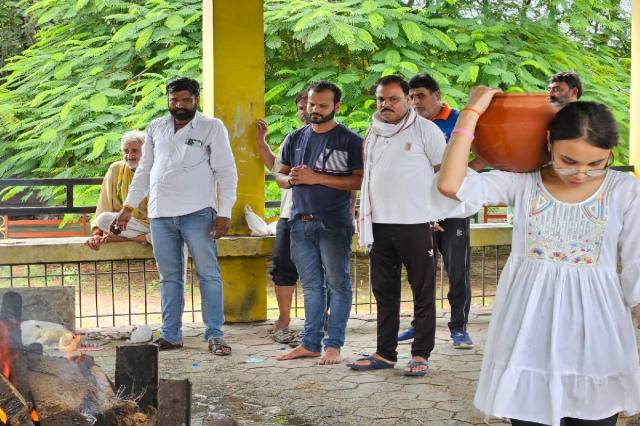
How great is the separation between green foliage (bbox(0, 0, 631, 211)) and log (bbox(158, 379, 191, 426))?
19.3 feet

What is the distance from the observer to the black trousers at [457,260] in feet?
21.7

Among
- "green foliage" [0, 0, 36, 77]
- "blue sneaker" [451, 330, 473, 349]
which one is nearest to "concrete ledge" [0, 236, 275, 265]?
"blue sneaker" [451, 330, 473, 349]

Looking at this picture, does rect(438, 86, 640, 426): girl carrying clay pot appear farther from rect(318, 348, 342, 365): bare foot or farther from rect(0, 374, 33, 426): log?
rect(318, 348, 342, 365): bare foot

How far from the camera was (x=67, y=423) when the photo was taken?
142 inches

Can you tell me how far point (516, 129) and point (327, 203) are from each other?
128 inches

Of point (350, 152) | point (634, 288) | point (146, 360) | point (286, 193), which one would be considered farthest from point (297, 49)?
point (634, 288)

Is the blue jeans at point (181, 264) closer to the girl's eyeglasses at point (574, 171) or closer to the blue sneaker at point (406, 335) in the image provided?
the blue sneaker at point (406, 335)

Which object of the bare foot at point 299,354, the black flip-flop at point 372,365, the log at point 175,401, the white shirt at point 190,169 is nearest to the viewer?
the log at point 175,401

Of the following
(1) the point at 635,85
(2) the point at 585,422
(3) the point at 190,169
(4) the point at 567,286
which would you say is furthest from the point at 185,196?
(1) the point at 635,85

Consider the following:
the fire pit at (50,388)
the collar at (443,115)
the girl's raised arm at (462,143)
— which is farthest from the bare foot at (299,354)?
the girl's raised arm at (462,143)

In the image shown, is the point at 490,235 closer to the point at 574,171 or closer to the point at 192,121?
the point at 192,121

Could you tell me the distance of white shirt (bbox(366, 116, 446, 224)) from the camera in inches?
227

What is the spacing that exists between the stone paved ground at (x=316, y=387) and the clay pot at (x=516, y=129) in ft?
5.09

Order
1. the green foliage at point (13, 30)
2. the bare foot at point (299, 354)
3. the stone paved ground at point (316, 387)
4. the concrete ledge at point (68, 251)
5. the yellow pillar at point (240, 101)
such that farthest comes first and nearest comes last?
the green foliage at point (13, 30)
the yellow pillar at point (240, 101)
the concrete ledge at point (68, 251)
the bare foot at point (299, 354)
the stone paved ground at point (316, 387)
